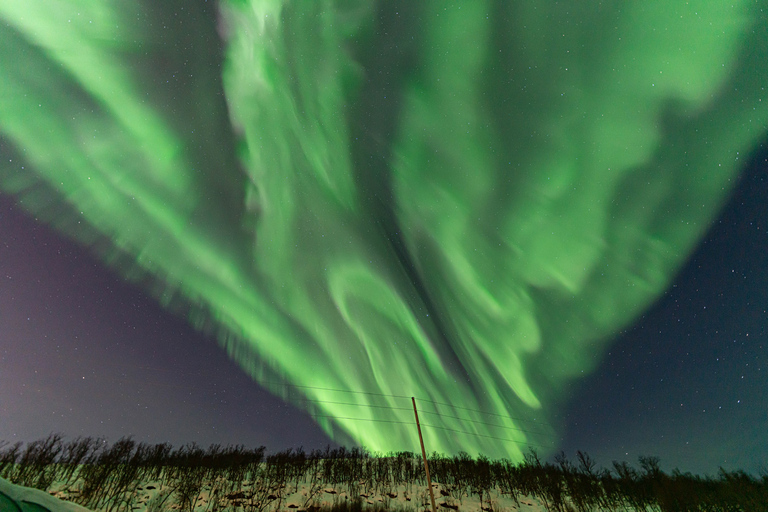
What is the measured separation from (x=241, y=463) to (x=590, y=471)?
37591 millimetres

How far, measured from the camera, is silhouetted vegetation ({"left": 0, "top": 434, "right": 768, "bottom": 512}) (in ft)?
79.3

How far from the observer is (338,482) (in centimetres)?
3319

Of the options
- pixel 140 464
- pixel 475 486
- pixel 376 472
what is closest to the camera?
pixel 140 464

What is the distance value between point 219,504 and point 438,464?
27.3 meters

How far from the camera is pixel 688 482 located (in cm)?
3688

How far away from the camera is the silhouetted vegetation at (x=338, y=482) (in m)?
24.2

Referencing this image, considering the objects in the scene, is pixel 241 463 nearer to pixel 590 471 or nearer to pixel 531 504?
pixel 531 504

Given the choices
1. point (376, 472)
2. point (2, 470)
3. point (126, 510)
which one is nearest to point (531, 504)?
point (376, 472)

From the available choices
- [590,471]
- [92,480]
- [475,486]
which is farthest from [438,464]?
[92,480]

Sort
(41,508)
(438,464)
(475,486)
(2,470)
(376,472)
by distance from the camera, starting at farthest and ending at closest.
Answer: (438,464)
(376,472)
(475,486)
(2,470)
(41,508)

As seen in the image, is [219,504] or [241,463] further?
[241,463]

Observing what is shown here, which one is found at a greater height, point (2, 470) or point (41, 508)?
point (2, 470)

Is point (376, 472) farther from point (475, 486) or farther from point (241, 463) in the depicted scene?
point (241, 463)

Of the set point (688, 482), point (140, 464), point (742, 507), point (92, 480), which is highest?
point (140, 464)
